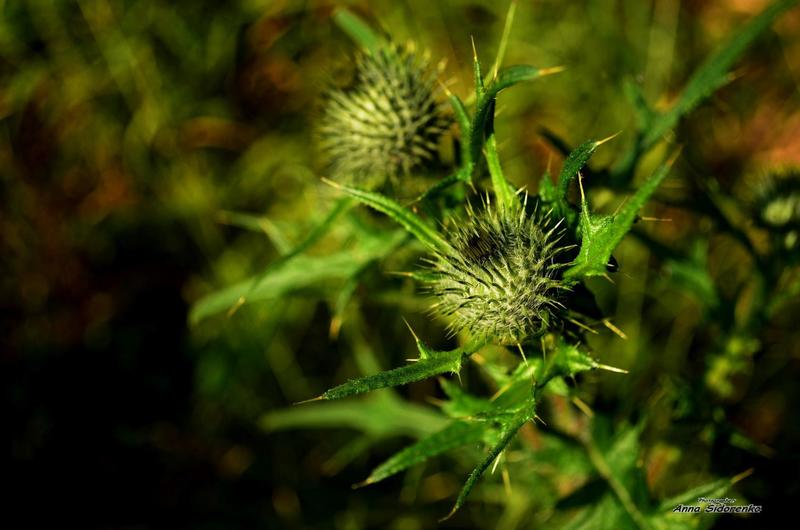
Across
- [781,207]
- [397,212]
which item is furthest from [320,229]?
[781,207]

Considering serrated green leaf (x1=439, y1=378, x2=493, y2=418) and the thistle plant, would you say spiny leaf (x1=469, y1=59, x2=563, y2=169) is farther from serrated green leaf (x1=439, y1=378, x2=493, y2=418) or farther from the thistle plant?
serrated green leaf (x1=439, y1=378, x2=493, y2=418)

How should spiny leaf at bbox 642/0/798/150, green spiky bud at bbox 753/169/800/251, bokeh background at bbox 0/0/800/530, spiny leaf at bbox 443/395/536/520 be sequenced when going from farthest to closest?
bokeh background at bbox 0/0/800/530 < green spiky bud at bbox 753/169/800/251 < spiny leaf at bbox 642/0/798/150 < spiny leaf at bbox 443/395/536/520


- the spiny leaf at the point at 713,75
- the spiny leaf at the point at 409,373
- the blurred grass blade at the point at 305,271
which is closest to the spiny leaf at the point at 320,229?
the blurred grass blade at the point at 305,271

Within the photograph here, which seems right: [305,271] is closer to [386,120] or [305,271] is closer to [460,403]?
[386,120]

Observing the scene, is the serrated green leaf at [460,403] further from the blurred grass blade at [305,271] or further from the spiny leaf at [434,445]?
the blurred grass blade at [305,271]

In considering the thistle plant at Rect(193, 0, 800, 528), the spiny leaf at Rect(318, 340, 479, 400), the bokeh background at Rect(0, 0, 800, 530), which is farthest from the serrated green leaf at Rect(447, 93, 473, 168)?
the bokeh background at Rect(0, 0, 800, 530)

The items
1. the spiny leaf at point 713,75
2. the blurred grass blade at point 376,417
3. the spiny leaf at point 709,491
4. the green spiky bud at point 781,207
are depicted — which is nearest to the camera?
the spiny leaf at point 709,491
